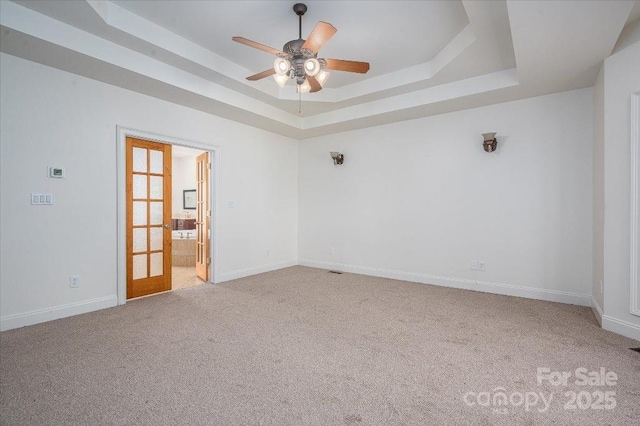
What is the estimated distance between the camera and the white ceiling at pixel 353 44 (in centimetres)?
253

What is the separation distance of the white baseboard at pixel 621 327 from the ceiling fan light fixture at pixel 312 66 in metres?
3.62

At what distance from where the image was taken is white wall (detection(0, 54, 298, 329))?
2.94m

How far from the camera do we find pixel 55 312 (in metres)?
3.20

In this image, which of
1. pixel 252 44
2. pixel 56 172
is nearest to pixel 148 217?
pixel 56 172

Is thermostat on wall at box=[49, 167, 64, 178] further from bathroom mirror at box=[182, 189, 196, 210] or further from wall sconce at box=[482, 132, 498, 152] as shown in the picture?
bathroom mirror at box=[182, 189, 196, 210]

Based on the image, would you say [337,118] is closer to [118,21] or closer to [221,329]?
[118,21]

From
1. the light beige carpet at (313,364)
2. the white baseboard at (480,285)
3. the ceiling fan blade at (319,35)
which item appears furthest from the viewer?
the white baseboard at (480,285)

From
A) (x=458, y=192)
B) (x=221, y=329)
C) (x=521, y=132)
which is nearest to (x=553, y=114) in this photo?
(x=521, y=132)

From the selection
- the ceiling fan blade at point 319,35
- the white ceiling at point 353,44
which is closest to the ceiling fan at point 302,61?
the ceiling fan blade at point 319,35

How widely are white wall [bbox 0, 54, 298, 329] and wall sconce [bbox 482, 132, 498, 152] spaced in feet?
13.4

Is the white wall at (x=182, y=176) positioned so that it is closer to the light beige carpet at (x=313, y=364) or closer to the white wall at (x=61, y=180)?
the white wall at (x=61, y=180)

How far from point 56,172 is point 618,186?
5.61m

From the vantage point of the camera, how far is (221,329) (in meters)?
2.95

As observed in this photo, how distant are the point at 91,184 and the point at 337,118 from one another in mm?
3601
